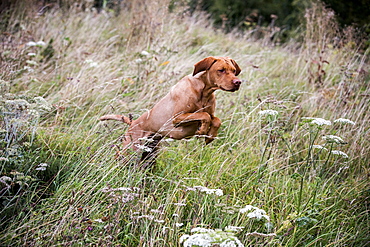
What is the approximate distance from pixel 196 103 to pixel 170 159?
68 centimetres

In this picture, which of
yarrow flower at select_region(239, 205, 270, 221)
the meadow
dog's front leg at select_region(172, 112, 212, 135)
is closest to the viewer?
yarrow flower at select_region(239, 205, 270, 221)

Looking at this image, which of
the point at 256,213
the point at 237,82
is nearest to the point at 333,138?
the point at 237,82

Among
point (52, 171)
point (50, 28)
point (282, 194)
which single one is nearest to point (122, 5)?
point (50, 28)

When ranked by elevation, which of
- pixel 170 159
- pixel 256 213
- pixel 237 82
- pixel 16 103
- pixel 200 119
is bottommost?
pixel 170 159

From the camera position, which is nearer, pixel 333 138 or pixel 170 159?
pixel 333 138

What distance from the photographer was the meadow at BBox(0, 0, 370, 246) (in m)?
2.44

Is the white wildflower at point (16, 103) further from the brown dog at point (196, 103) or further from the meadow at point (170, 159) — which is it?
the brown dog at point (196, 103)

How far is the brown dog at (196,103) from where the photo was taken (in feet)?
8.41

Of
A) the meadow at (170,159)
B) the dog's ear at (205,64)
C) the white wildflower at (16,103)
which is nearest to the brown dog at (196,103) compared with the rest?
the dog's ear at (205,64)

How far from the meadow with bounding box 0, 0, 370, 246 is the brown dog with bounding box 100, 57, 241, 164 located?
0.33 meters

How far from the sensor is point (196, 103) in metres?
2.67

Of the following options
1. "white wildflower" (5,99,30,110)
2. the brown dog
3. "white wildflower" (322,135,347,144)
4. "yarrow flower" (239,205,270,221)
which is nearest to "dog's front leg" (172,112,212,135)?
the brown dog

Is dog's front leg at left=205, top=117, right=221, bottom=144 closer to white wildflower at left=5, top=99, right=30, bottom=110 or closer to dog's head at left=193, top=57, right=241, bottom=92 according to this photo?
dog's head at left=193, top=57, right=241, bottom=92

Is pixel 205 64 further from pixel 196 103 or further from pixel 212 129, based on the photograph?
pixel 212 129
